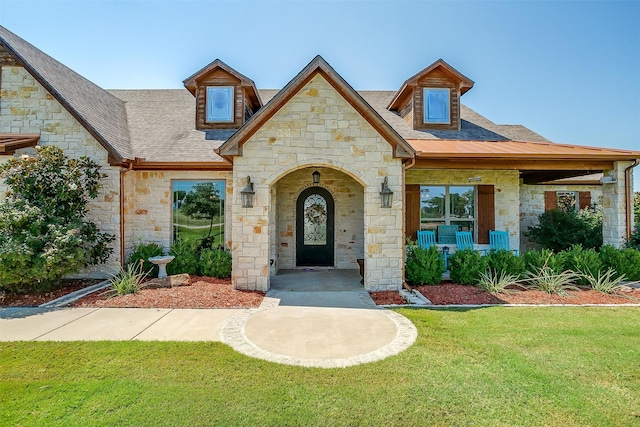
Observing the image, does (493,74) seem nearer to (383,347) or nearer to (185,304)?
(383,347)

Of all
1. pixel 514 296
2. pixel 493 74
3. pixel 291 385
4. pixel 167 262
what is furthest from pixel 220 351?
pixel 493 74

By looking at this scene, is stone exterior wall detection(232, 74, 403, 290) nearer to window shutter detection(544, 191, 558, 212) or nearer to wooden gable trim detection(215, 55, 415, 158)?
wooden gable trim detection(215, 55, 415, 158)

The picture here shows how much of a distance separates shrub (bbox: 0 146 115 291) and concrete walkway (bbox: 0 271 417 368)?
3.46 feet

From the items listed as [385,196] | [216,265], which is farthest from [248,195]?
[385,196]

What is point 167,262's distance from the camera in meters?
8.19

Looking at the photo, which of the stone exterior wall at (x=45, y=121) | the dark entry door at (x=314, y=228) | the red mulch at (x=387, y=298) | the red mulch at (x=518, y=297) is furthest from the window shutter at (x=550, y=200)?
the stone exterior wall at (x=45, y=121)

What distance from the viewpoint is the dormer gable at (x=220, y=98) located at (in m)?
10.8

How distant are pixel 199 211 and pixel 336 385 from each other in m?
7.68

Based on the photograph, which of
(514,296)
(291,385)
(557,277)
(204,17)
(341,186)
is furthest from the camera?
(341,186)

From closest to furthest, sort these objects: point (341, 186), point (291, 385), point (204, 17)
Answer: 1. point (291, 385)
2. point (204, 17)
3. point (341, 186)

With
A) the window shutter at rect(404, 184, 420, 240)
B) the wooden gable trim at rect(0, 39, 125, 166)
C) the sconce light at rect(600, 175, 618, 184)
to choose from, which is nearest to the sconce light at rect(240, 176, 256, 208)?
the wooden gable trim at rect(0, 39, 125, 166)

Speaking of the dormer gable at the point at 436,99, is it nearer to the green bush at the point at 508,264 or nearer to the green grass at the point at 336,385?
the green bush at the point at 508,264

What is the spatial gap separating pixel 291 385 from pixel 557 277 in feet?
24.2

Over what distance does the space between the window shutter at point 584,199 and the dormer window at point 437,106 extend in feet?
25.1
